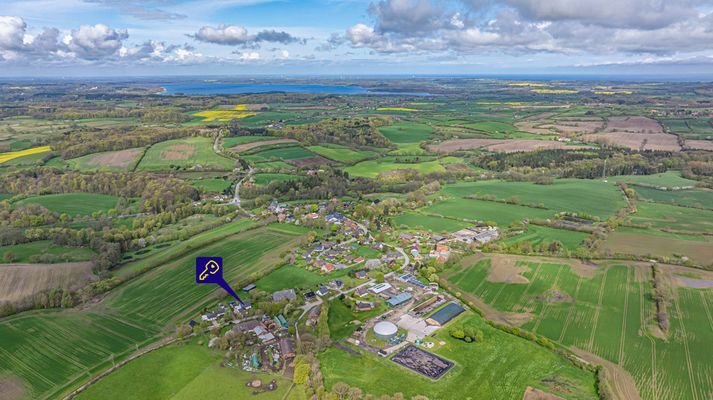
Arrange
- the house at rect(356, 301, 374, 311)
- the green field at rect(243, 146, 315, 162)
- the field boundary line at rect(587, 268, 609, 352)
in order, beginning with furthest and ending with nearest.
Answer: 1. the green field at rect(243, 146, 315, 162)
2. the house at rect(356, 301, 374, 311)
3. the field boundary line at rect(587, 268, 609, 352)

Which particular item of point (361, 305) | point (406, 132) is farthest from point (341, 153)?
point (361, 305)

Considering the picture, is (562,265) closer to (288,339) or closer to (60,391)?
(288,339)

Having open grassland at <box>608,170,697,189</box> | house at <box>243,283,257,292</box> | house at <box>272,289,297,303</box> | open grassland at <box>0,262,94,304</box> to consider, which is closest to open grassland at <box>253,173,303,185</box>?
open grassland at <box>0,262,94,304</box>

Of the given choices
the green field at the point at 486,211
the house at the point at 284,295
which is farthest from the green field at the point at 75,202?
the green field at the point at 486,211

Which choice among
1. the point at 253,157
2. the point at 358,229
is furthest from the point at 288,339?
the point at 253,157

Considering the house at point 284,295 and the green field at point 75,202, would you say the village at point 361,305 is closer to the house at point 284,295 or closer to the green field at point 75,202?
the house at point 284,295

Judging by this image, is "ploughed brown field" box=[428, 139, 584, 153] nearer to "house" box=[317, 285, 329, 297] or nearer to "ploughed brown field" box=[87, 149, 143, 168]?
"ploughed brown field" box=[87, 149, 143, 168]
